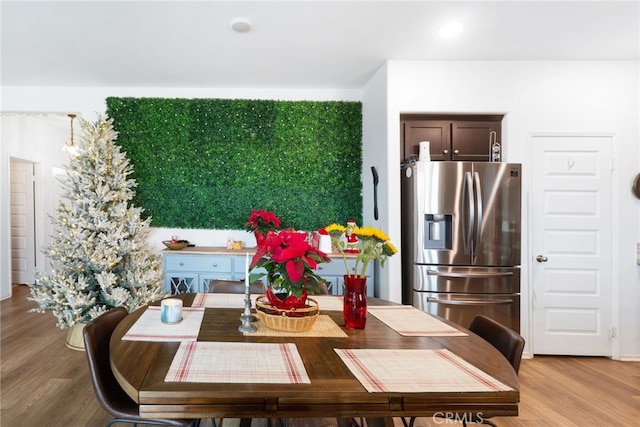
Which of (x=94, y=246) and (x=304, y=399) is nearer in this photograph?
(x=304, y=399)

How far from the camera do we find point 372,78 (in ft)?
11.4

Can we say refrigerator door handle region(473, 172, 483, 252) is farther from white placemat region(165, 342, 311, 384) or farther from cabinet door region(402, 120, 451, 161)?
white placemat region(165, 342, 311, 384)

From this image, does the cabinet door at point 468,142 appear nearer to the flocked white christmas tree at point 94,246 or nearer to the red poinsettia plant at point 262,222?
the red poinsettia plant at point 262,222

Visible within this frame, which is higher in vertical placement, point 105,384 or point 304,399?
point 304,399

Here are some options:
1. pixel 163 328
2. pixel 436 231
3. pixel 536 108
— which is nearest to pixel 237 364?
pixel 163 328

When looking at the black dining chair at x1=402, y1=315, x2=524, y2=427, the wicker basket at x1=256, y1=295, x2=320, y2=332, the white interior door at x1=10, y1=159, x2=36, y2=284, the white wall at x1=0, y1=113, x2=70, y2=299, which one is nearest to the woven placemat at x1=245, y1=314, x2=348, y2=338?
the wicker basket at x1=256, y1=295, x2=320, y2=332

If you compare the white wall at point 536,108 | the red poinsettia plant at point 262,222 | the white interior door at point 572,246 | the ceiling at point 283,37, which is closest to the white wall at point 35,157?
the ceiling at point 283,37

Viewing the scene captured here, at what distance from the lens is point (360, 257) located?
1.31m

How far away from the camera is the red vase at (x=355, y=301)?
1365 millimetres

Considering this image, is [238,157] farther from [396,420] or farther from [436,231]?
[396,420]

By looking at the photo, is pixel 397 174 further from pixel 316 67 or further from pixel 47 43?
pixel 47 43

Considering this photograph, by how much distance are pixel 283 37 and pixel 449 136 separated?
179 centimetres

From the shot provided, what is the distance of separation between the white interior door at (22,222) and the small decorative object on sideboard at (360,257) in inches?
245

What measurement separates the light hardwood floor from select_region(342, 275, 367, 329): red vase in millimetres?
1020
